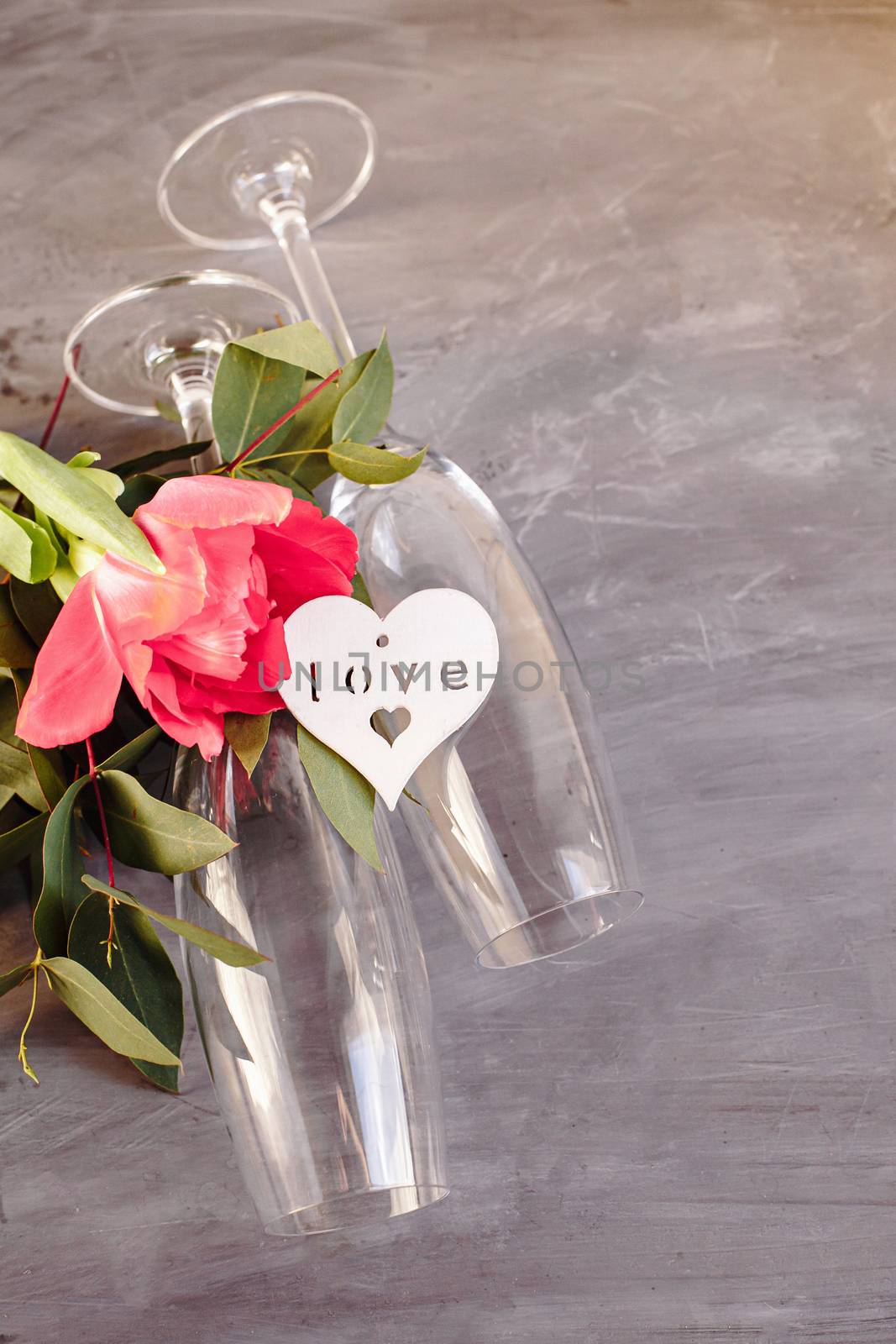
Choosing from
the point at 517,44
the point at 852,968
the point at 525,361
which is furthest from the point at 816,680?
the point at 517,44

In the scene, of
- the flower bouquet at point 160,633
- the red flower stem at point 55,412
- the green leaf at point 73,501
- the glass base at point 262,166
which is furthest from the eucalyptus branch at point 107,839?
the glass base at point 262,166

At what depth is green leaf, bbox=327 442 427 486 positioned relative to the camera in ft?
1.39

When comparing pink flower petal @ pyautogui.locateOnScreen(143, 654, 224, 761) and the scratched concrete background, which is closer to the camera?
pink flower petal @ pyautogui.locateOnScreen(143, 654, 224, 761)

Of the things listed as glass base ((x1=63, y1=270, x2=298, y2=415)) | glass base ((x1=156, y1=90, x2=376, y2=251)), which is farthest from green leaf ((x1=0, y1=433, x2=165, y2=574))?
glass base ((x1=156, y1=90, x2=376, y2=251))

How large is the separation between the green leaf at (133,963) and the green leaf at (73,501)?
15 cm

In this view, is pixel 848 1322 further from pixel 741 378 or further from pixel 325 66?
pixel 325 66

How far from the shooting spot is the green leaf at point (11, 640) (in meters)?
0.42

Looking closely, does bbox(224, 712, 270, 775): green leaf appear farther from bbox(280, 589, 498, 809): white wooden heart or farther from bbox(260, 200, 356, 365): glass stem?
bbox(260, 200, 356, 365): glass stem

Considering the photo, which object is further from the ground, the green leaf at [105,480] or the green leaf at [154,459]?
the green leaf at [105,480]

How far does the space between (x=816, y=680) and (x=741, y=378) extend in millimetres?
204

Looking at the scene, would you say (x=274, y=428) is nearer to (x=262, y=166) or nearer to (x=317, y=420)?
(x=317, y=420)

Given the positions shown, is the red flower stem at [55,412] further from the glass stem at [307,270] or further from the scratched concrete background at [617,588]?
the glass stem at [307,270]

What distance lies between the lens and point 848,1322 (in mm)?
481

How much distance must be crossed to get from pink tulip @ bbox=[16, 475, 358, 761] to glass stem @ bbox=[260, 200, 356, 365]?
218mm
